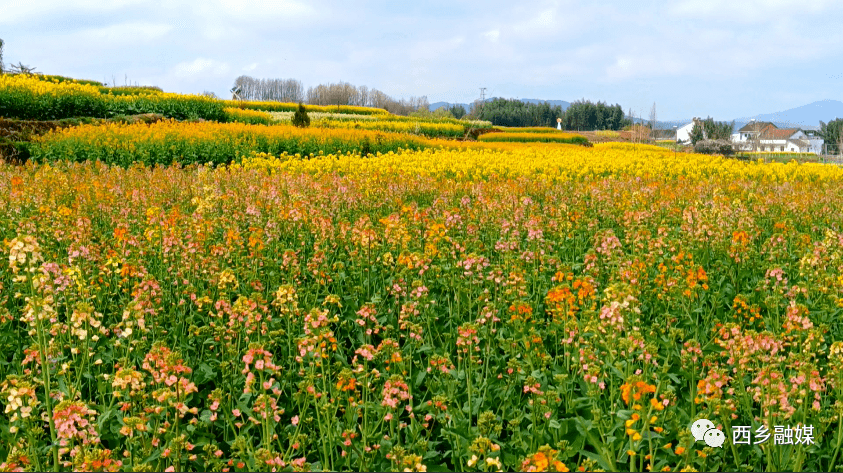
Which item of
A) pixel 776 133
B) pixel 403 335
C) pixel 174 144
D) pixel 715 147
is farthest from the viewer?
pixel 776 133

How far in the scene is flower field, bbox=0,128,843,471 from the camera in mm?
3246

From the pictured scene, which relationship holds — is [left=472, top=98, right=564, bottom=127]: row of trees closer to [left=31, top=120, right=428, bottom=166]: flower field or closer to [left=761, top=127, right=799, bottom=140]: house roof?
[left=761, top=127, right=799, bottom=140]: house roof

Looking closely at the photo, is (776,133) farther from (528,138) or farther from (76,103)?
(76,103)

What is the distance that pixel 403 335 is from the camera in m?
4.64

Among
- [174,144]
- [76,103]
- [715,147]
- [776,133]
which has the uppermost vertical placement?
[776,133]

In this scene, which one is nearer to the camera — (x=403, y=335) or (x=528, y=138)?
(x=403, y=335)

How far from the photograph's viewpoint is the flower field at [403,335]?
325 cm

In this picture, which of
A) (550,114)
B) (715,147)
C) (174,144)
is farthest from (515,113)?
(174,144)

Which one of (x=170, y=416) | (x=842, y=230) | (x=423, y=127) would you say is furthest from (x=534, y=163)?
(x=423, y=127)

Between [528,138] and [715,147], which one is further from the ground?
[528,138]

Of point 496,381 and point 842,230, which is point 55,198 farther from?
point 842,230

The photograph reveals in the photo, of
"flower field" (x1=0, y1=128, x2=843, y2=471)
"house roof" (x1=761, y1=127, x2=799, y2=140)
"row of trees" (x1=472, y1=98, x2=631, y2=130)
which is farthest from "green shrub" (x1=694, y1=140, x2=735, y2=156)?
"house roof" (x1=761, y1=127, x2=799, y2=140)

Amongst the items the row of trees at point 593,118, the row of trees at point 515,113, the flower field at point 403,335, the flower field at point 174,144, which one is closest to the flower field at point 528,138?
the flower field at point 174,144

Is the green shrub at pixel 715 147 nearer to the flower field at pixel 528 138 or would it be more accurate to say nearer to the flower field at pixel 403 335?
the flower field at pixel 528 138
